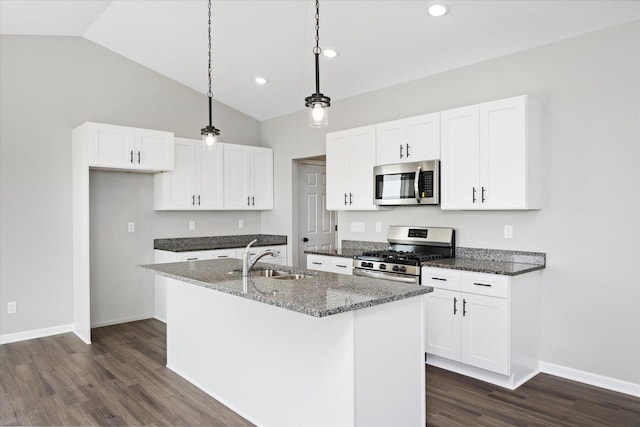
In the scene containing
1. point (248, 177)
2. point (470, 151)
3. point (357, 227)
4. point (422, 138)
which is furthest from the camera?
point (248, 177)

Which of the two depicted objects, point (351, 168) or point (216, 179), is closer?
point (351, 168)

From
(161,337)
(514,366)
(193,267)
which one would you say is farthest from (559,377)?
(161,337)

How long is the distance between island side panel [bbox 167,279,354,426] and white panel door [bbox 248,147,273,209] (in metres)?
2.56

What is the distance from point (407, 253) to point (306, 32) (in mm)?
2362

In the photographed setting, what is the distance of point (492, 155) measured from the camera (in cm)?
354

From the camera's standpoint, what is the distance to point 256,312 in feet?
8.97

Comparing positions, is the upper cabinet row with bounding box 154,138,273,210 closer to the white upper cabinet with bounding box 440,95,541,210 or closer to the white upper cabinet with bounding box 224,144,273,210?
the white upper cabinet with bounding box 224,144,273,210

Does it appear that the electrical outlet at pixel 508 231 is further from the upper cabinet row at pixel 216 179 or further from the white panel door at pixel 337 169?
the upper cabinet row at pixel 216 179

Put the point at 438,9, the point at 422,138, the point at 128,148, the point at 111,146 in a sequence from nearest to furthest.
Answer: the point at 438,9 < the point at 422,138 < the point at 111,146 < the point at 128,148

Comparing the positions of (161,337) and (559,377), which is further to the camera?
(161,337)

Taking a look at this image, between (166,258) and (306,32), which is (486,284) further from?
(166,258)

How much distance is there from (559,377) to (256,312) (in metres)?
2.54

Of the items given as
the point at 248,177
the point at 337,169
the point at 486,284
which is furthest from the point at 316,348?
the point at 248,177

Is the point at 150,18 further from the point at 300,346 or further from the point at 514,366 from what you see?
the point at 514,366
